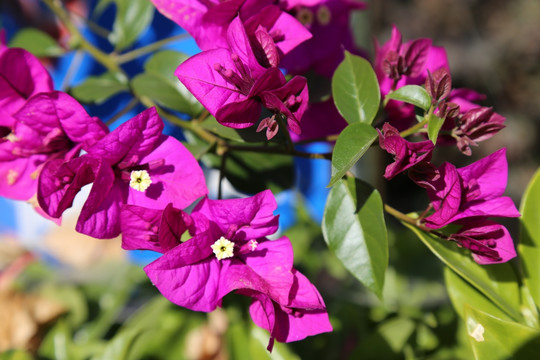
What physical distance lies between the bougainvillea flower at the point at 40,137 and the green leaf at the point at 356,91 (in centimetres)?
25

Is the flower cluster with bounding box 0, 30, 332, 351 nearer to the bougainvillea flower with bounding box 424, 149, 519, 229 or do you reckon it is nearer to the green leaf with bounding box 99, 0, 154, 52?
the bougainvillea flower with bounding box 424, 149, 519, 229

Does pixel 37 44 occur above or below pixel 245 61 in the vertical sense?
below

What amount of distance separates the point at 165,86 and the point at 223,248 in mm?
278

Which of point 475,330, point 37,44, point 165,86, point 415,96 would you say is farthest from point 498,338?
point 37,44

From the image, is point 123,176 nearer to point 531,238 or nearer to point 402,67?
point 402,67

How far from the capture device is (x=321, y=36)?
0.64 meters

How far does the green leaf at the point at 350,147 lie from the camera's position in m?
0.42

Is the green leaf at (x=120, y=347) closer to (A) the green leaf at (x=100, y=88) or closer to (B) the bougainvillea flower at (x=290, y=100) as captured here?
(A) the green leaf at (x=100, y=88)

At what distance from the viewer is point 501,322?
0.46m

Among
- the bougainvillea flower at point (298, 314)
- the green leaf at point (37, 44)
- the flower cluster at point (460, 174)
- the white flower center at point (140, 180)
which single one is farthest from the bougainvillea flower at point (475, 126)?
the green leaf at point (37, 44)

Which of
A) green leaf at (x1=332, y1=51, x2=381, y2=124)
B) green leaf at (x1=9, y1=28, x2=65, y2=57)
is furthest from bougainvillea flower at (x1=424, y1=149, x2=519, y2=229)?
green leaf at (x1=9, y1=28, x2=65, y2=57)

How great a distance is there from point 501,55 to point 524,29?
119 mm

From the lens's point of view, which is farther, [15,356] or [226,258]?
[15,356]

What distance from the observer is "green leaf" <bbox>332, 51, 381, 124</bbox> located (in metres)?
0.52
